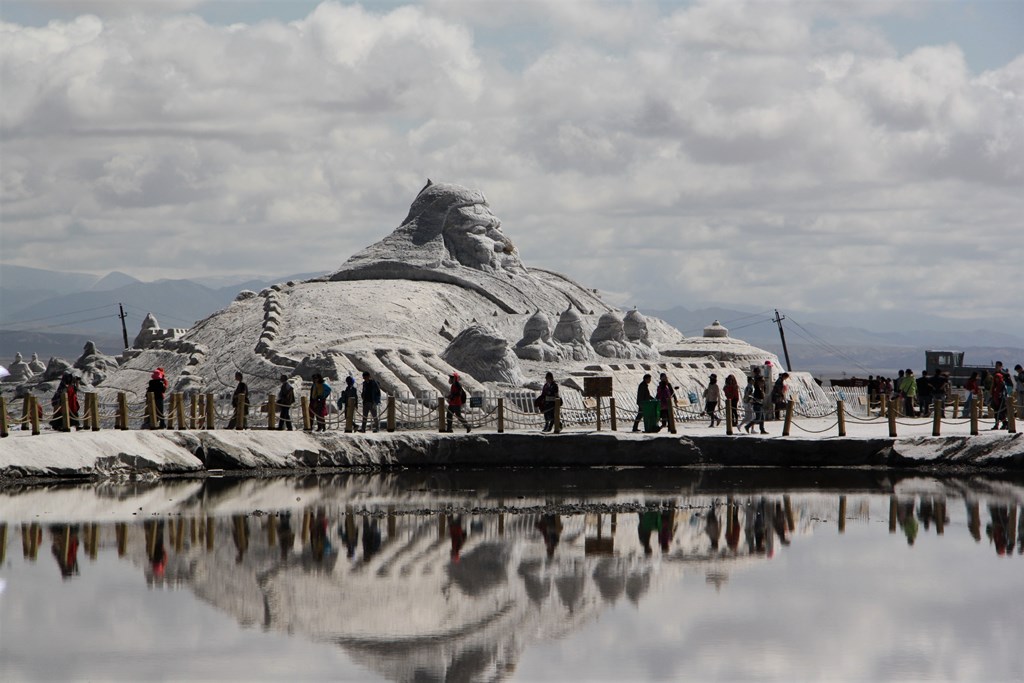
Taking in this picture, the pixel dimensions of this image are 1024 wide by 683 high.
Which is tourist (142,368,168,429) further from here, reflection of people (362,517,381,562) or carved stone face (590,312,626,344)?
carved stone face (590,312,626,344)

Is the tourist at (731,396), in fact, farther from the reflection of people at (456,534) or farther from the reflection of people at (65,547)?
the reflection of people at (65,547)

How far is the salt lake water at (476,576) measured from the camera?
1001 cm

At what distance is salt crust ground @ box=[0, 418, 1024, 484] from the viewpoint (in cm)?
2131

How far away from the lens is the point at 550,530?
15.7m

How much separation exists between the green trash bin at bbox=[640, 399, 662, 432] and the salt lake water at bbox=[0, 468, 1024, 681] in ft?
13.8

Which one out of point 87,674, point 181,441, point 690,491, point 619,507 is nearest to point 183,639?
point 87,674

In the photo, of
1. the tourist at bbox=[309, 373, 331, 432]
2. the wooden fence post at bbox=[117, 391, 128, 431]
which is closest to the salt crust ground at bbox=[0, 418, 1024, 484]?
the tourist at bbox=[309, 373, 331, 432]

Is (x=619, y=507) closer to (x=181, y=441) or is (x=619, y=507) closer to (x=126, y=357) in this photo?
(x=181, y=441)

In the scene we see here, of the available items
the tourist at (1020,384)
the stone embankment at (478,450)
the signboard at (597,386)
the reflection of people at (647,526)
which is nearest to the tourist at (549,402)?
the stone embankment at (478,450)

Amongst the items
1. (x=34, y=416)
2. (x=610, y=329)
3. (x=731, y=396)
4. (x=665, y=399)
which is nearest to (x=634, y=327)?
(x=610, y=329)

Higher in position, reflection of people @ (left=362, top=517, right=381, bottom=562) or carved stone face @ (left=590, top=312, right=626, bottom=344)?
carved stone face @ (left=590, top=312, right=626, bottom=344)

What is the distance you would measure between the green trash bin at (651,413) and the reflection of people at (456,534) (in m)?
8.19

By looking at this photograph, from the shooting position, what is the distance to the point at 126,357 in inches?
1601

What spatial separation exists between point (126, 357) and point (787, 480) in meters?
25.1
